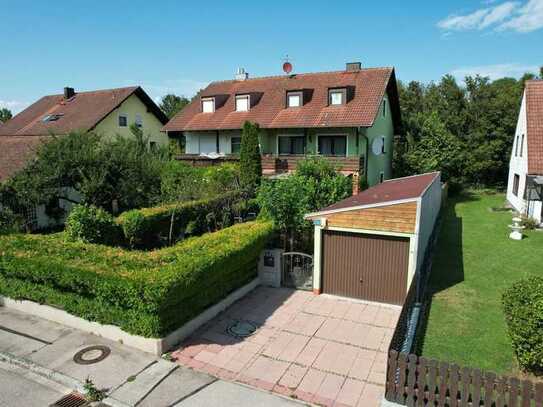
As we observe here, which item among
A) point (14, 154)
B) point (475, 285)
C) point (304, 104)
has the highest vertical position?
point (304, 104)

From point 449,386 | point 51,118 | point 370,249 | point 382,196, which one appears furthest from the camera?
point 51,118

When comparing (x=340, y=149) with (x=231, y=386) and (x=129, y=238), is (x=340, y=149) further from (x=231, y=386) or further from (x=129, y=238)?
(x=231, y=386)

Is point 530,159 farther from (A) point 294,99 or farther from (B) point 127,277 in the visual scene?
(B) point 127,277

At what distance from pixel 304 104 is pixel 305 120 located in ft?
6.44

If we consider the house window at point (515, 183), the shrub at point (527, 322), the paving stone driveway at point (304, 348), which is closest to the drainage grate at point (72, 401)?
the paving stone driveway at point (304, 348)

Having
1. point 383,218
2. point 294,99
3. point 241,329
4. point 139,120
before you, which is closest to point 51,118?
point 139,120

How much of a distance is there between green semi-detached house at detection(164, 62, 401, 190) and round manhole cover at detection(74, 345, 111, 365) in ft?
51.6

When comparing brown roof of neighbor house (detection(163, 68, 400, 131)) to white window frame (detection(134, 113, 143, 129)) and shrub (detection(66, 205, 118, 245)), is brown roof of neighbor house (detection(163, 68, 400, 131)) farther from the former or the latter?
shrub (detection(66, 205, 118, 245))

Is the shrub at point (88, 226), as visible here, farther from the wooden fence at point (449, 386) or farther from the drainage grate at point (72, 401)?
the wooden fence at point (449, 386)

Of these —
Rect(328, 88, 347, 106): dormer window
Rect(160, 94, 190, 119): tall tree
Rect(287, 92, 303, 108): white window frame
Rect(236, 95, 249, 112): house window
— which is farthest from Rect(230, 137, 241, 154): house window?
Rect(160, 94, 190, 119): tall tree

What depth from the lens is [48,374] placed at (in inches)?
300

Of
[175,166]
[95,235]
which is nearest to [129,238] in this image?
[95,235]

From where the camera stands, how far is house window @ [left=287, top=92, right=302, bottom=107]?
24641mm

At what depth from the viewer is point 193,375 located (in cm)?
762
